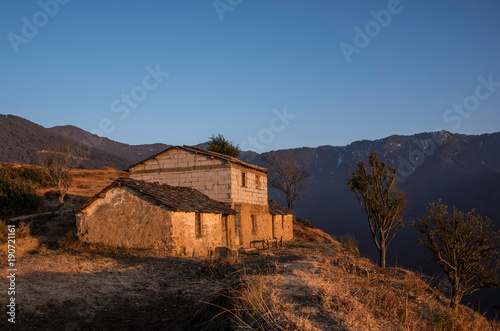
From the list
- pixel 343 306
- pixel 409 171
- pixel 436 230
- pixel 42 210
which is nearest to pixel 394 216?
pixel 436 230

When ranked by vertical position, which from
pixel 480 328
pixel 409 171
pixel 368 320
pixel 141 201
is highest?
pixel 409 171

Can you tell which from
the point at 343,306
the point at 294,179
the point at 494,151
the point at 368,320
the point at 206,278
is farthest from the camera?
the point at 494,151

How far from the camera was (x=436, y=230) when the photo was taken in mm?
16438

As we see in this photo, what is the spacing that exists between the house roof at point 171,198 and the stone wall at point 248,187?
203cm

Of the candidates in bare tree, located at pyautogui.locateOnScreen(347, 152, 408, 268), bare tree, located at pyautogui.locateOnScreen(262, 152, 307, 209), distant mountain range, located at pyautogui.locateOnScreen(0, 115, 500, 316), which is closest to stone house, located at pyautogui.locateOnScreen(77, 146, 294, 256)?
bare tree, located at pyautogui.locateOnScreen(347, 152, 408, 268)

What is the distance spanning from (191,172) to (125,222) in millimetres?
8115

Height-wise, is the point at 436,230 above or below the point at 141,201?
below

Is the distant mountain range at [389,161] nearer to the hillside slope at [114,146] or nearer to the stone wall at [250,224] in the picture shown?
the hillside slope at [114,146]

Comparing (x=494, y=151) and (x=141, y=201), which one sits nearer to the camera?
(x=141, y=201)

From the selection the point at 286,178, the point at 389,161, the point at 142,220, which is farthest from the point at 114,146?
the point at 142,220

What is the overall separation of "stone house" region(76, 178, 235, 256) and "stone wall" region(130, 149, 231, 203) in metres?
4.83

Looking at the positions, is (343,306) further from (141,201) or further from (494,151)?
(494,151)

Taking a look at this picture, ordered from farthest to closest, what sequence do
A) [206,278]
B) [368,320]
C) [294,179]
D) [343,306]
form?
[294,179], [206,278], [343,306], [368,320]

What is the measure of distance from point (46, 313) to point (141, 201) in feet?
29.1
